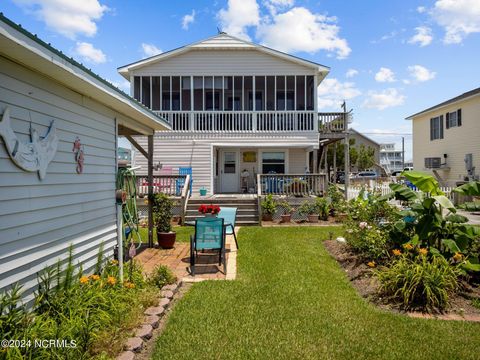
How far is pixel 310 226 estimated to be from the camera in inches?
459

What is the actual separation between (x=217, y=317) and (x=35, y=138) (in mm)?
3008

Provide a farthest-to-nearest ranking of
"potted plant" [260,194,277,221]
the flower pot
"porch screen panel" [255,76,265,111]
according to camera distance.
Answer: "porch screen panel" [255,76,265,111] < "potted plant" [260,194,277,221] < the flower pot

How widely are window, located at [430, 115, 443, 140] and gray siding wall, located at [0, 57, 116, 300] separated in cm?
2302

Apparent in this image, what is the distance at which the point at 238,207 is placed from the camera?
1300 centimetres

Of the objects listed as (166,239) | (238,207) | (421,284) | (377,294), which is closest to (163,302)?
(377,294)

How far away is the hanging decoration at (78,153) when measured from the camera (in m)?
5.01

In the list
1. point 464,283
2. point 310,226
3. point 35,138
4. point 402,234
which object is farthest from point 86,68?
point 310,226

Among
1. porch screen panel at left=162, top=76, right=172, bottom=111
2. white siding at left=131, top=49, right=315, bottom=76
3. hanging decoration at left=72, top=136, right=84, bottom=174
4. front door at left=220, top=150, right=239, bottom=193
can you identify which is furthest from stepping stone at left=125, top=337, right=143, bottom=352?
porch screen panel at left=162, top=76, right=172, bottom=111

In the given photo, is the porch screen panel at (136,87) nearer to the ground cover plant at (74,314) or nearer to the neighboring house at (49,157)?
the neighboring house at (49,157)

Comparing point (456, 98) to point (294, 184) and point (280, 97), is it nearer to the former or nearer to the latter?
point (280, 97)

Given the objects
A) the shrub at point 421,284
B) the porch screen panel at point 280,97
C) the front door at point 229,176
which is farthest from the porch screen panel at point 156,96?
the shrub at point 421,284

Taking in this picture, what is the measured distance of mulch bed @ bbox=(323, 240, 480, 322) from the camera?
4629mm

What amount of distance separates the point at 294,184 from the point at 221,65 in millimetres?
6809

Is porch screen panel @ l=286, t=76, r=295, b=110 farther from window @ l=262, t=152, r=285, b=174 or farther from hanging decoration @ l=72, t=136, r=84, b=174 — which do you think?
hanging decoration @ l=72, t=136, r=84, b=174
